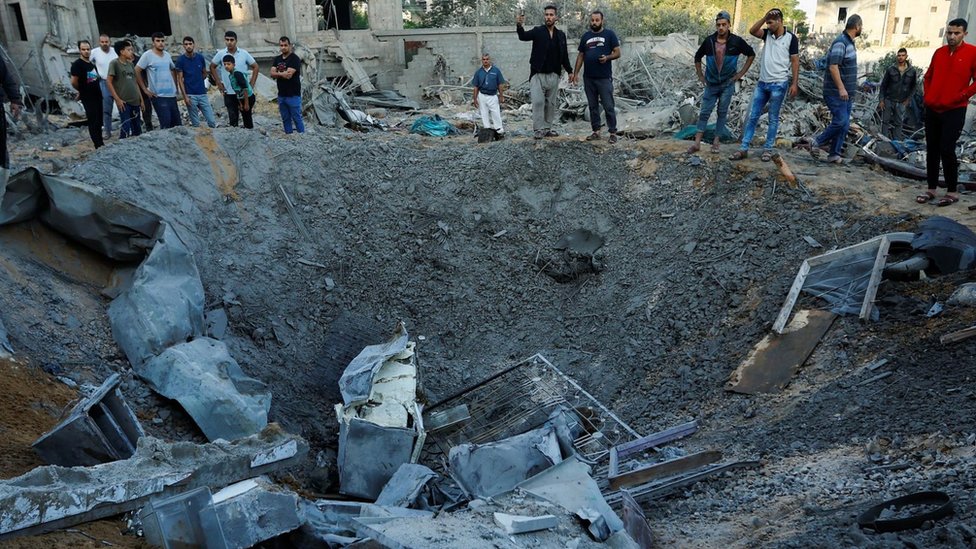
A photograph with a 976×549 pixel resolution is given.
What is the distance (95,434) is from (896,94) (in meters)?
11.6

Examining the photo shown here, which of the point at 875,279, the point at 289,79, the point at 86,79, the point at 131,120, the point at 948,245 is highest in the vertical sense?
the point at 86,79

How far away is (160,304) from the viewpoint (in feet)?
20.7

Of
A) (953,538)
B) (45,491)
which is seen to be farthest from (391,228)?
(953,538)

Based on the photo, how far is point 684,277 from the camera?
7.67 m

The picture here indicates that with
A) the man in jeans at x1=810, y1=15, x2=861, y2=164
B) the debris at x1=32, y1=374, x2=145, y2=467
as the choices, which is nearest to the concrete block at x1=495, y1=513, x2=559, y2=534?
the debris at x1=32, y1=374, x2=145, y2=467

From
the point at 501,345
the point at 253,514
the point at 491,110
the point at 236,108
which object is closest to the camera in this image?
the point at 253,514

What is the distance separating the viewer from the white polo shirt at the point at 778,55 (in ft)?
27.2

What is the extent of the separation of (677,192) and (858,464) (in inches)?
182

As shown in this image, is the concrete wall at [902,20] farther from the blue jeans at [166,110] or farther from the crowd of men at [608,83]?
the blue jeans at [166,110]

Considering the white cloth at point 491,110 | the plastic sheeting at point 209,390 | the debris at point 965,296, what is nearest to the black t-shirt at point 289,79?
the white cloth at point 491,110

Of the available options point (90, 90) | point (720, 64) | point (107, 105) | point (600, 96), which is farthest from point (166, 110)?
point (720, 64)

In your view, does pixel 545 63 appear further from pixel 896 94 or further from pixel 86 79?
pixel 86 79

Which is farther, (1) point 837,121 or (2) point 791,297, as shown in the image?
(1) point 837,121

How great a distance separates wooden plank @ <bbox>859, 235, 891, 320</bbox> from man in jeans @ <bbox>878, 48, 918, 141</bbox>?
595cm
